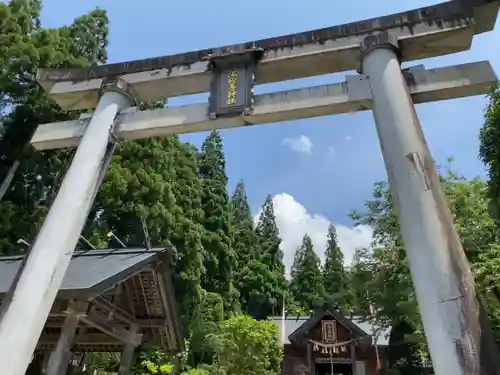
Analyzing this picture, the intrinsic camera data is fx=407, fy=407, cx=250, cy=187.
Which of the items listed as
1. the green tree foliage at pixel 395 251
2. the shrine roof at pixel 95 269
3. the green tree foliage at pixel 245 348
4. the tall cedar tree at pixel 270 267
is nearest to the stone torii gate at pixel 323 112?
the shrine roof at pixel 95 269

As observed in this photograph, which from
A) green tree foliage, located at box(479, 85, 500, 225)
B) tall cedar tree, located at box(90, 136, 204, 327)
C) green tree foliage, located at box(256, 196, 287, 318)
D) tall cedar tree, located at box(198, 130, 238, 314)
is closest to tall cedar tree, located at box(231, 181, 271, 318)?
green tree foliage, located at box(256, 196, 287, 318)

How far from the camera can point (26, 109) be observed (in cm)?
1507

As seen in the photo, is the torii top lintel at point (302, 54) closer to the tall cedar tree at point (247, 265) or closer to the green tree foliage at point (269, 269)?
the tall cedar tree at point (247, 265)

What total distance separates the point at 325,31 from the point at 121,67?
3.12 m

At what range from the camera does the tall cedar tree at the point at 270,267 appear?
132ft

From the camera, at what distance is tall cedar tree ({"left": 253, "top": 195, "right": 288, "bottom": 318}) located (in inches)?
1581

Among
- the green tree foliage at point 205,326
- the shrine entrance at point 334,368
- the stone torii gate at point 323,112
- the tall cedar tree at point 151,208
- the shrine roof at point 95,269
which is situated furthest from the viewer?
the green tree foliage at point 205,326

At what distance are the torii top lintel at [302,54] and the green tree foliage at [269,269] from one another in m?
35.3

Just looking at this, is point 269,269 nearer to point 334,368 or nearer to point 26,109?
point 334,368

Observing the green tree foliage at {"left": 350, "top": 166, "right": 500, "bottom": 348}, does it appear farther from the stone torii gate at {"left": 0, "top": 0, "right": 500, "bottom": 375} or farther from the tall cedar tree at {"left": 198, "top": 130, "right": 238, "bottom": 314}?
the tall cedar tree at {"left": 198, "top": 130, "right": 238, "bottom": 314}

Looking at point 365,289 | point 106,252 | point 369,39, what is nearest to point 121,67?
point 369,39

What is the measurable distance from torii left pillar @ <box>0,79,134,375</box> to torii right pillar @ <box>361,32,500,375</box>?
3.59 metres

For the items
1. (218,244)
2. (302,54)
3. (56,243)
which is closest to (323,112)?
(302,54)

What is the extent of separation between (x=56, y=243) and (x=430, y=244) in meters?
3.96
